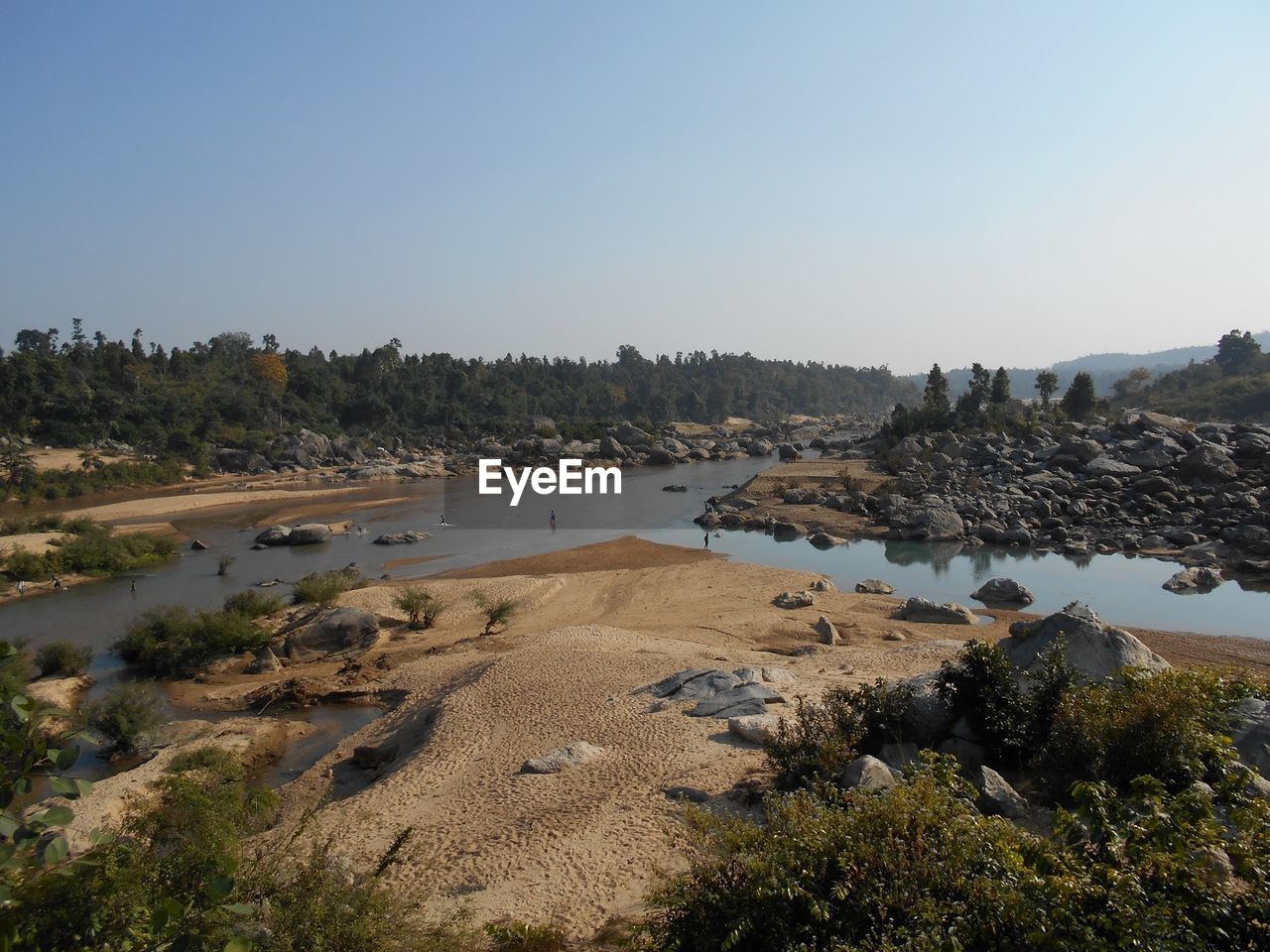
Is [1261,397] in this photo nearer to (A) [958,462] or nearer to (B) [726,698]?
(A) [958,462]

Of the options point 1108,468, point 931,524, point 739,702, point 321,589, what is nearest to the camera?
point 739,702

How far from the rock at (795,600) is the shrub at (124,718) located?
19.1 metres

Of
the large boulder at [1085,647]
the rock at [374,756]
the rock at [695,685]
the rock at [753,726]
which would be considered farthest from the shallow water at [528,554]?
the large boulder at [1085,647]

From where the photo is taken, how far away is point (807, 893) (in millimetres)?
5863

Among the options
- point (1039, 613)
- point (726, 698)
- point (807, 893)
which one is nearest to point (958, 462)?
point (1039, 613)

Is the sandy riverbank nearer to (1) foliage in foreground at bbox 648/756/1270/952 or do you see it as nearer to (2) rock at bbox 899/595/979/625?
(2) rock at bbox 899/595/979/625

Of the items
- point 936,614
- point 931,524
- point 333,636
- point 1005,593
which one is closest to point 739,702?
point 936,614

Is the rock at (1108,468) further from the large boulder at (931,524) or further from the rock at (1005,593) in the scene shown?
the rock at (1005,593)

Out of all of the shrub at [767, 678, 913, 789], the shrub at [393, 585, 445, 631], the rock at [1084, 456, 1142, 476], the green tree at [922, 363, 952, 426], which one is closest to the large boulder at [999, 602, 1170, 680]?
the shrub at [767, 678, 913, 789]

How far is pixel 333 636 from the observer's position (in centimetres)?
2505

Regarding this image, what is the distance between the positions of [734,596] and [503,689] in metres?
13.4

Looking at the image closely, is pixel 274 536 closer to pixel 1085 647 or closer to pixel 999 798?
pixel 1085 647

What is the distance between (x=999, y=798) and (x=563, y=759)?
7.41 metres

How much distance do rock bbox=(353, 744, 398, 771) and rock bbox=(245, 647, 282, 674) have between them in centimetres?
801
